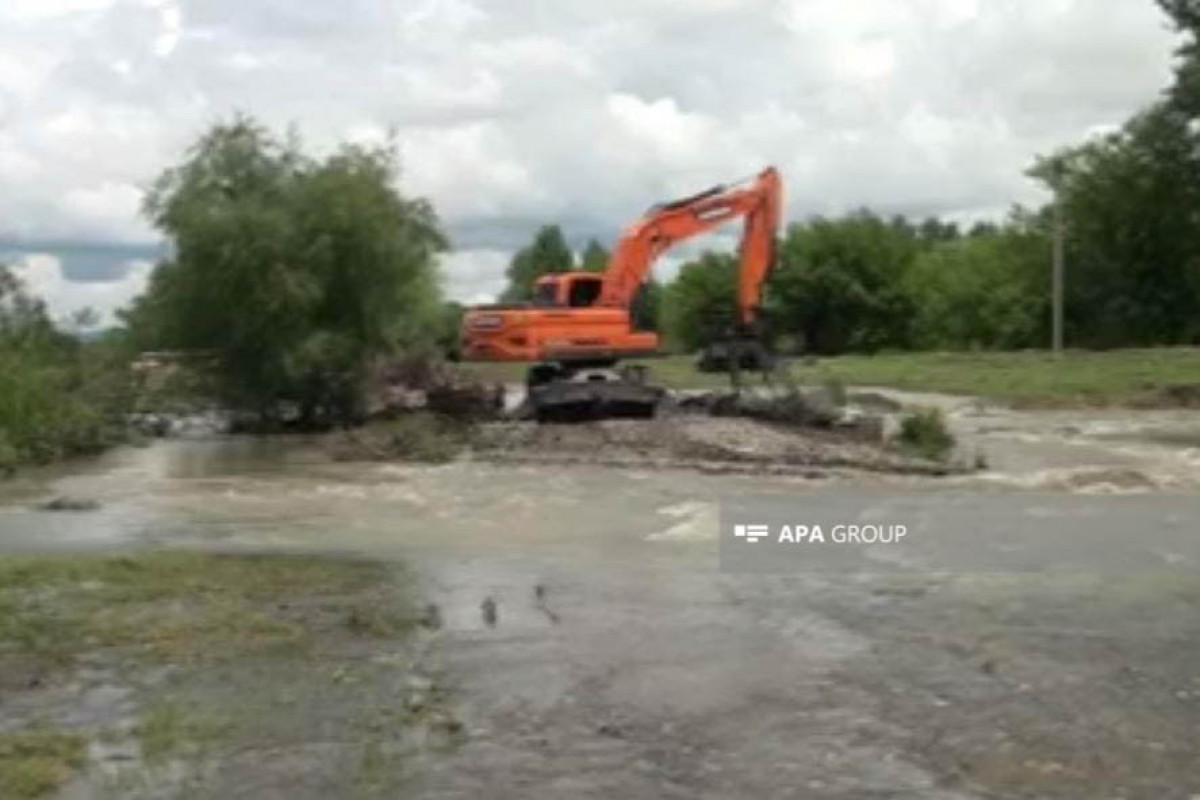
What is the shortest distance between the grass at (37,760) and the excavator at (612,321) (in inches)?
802

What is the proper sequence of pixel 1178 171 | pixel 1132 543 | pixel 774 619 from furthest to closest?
pixel 1178 171, pixel 1132 543, pixel 774 619

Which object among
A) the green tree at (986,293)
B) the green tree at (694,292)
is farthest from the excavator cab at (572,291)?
the green tree at (694,292)

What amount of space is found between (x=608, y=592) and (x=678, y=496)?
303 inches

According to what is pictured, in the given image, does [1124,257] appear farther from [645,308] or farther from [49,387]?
[49,387]

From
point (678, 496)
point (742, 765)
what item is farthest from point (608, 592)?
point (678, 496)

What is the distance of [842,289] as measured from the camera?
89500mm

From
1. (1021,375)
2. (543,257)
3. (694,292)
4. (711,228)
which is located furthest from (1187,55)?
(543,257)

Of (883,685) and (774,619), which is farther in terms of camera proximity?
(774,619)

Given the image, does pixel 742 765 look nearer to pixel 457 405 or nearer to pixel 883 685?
pixel 883 685

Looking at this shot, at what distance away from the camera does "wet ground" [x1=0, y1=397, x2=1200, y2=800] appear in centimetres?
804

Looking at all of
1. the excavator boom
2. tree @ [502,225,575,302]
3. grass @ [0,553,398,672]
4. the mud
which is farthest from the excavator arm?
tree @ [502,225,575,302]

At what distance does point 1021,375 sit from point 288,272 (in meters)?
22.9

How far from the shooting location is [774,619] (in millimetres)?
12086

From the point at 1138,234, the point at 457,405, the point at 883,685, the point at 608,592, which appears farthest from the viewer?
the point at 1138,234
